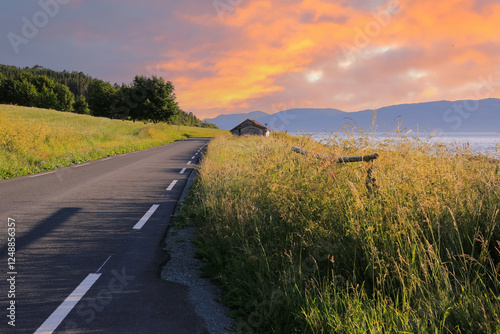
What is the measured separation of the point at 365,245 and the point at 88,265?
360cm

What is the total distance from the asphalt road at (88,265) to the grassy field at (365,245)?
31.6 inches

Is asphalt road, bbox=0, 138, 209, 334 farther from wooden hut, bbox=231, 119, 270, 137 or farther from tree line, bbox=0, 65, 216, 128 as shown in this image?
tree line, bbox=0, 65, 216, 128

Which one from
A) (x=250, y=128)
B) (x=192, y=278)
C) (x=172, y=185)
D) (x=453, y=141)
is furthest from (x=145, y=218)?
(x=250, y=128)

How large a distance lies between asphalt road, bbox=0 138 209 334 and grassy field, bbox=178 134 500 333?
0.80m

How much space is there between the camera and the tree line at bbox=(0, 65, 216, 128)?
234 feet

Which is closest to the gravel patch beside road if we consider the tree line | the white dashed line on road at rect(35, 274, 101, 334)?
the white dashed line on road at rect(35, 274, 101, 334)

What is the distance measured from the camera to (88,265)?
4246 mm

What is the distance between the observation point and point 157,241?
17.4 feet

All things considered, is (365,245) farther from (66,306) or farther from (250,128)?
(250,128)

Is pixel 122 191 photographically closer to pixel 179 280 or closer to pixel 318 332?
pixel 179 280

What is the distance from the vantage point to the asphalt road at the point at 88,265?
120 inches


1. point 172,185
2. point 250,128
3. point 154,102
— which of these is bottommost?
point 172,185

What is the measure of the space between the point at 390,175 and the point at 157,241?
3817mm

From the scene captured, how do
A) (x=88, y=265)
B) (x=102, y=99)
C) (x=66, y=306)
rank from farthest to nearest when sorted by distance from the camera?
(x=102, y=99), (x=88, y=265), (x=66, y=306)
